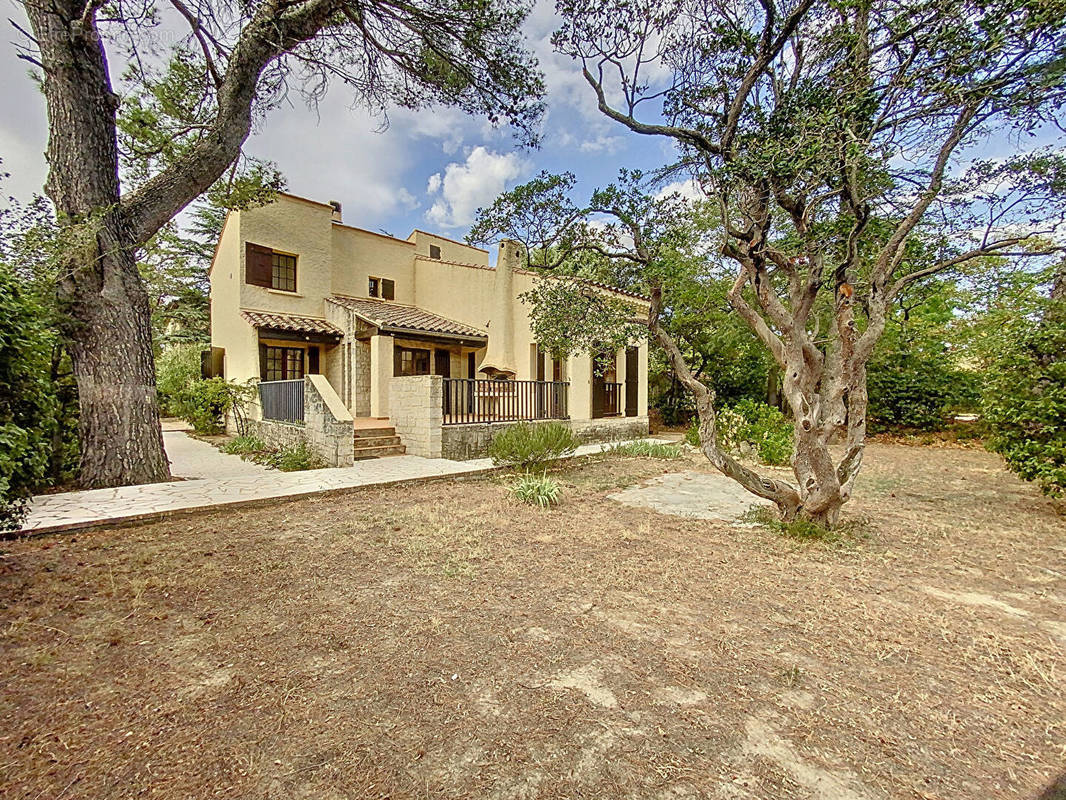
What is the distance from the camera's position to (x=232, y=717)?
2314 mm

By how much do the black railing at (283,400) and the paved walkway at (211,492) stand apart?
84.6 inches

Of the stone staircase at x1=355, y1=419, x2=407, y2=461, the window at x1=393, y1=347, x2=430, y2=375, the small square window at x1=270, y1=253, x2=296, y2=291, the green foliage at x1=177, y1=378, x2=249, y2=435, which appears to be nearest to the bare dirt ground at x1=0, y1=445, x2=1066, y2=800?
the stone staircase at x1=355, y1=419, x2=407, y2=461

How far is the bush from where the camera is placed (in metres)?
8.80

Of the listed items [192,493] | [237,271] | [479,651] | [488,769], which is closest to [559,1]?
[479,651]

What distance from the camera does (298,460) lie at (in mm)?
9008

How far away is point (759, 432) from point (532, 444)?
5.73m

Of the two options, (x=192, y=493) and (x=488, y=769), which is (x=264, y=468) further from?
(x=488, y=769)

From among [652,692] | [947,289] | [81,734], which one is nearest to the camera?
[81,734]

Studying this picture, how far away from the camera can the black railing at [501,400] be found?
34.1 ft

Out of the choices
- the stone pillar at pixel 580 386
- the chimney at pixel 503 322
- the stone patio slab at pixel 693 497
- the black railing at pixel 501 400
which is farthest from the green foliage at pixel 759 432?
the chimney at pixel 503 322

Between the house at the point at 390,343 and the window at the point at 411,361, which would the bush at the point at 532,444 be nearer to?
the house at the point at 390,343

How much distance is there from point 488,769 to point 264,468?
8878 millimetres

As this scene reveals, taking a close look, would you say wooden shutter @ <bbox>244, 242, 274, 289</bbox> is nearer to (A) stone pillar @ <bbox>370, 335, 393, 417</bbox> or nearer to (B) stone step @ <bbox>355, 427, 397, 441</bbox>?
(A) stone pillar @ <bbox>370, 335, 393, 417</bbox>

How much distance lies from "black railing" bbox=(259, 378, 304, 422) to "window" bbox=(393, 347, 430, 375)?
316 cm
